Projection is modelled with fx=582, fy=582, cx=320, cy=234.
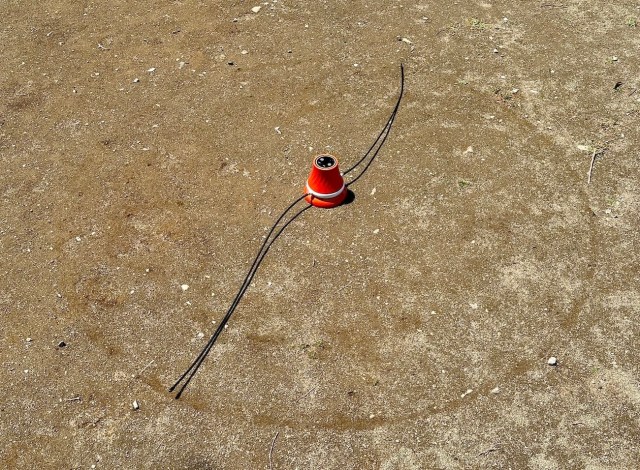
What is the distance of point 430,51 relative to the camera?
7762 millimetres

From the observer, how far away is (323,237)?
227 inches

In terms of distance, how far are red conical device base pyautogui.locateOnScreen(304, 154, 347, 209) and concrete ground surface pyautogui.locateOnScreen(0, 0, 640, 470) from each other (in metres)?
0.18

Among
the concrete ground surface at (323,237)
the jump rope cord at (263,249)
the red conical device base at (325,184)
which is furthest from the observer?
the red conical device base at (325,184)

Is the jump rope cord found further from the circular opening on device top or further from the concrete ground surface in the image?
the circular opening on device top

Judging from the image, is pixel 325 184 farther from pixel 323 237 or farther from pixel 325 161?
pixel 323 237

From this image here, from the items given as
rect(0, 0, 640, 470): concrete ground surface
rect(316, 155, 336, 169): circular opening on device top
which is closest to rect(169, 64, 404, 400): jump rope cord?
rect(0, 0, 640, 470): concrete ground surface

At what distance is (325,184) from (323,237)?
1.79 ft

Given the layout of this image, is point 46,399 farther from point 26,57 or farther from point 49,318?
point 26,57

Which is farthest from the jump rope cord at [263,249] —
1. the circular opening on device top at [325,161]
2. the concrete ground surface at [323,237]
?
the circular opening on device top at [325,161]

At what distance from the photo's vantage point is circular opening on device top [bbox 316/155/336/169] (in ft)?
19.4

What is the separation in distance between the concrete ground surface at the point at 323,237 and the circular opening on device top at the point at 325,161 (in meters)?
0.45

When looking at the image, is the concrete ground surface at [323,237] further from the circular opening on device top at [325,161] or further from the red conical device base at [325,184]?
the circular opening on device top at [325,161]

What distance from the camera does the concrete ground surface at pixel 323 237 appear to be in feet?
14.9

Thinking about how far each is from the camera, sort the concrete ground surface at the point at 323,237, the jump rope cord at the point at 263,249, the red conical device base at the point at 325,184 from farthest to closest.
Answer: the red conical device base at the point at 325,184 < the jump rope cord at the point at 263,249 < the concrete ground surface at the point at 323,237
